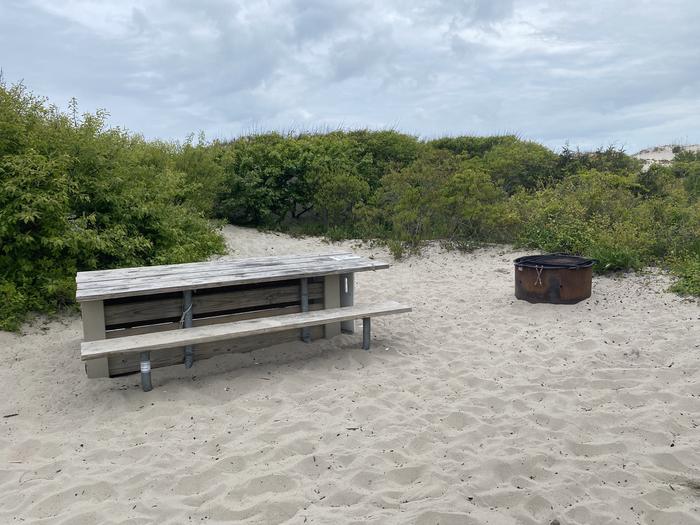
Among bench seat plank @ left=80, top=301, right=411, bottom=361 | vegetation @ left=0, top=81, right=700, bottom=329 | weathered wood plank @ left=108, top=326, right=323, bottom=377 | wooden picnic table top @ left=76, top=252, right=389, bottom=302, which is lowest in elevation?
weathered wood plank @ left=108, top=326, right=323, bottom=377

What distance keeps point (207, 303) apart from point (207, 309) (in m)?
0.06

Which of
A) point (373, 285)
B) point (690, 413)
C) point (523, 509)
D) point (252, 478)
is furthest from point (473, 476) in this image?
point (373, 285)

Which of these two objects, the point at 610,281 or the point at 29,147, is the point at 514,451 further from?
the point at 29,147

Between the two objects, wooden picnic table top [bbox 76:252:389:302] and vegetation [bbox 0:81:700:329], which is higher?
vegetation [bbox 0:81:700:329]

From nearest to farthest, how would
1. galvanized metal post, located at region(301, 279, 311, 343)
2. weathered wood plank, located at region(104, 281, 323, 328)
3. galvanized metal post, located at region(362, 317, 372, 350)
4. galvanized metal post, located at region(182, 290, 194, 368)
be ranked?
1. weathered wood plank, located at region(104, 281, 323, 328)
2. galvanized metal post, located at region(182, 290, 194, 368)
3. galvanized metal post, located at region(362, 317, 372, 350)
4. galvanized metal post, located at region(301, 279, 311, 343)

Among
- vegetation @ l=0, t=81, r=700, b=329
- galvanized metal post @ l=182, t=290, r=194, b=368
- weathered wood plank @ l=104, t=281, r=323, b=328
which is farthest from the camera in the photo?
vegetation @ l=0, t=81, r=700, b=329

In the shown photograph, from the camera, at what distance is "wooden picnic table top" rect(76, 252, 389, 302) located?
4.73 metres

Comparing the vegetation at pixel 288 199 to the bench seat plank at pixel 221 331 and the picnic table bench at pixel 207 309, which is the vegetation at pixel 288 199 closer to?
the picnic table bench at pixel 207 309

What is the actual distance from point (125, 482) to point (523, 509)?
2.30 m

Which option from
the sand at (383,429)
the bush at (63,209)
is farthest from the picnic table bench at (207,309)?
the bush at (63,209)

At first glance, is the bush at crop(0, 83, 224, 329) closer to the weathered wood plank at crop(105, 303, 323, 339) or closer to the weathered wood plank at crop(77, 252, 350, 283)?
the weathered wood plank at crop(77, 252, 350, 283)

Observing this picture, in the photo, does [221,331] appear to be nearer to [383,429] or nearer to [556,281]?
[383,429]

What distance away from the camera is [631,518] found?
121 inches

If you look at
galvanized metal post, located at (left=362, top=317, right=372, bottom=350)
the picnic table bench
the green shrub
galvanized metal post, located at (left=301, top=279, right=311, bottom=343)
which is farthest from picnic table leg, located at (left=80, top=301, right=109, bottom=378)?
the green shrub
